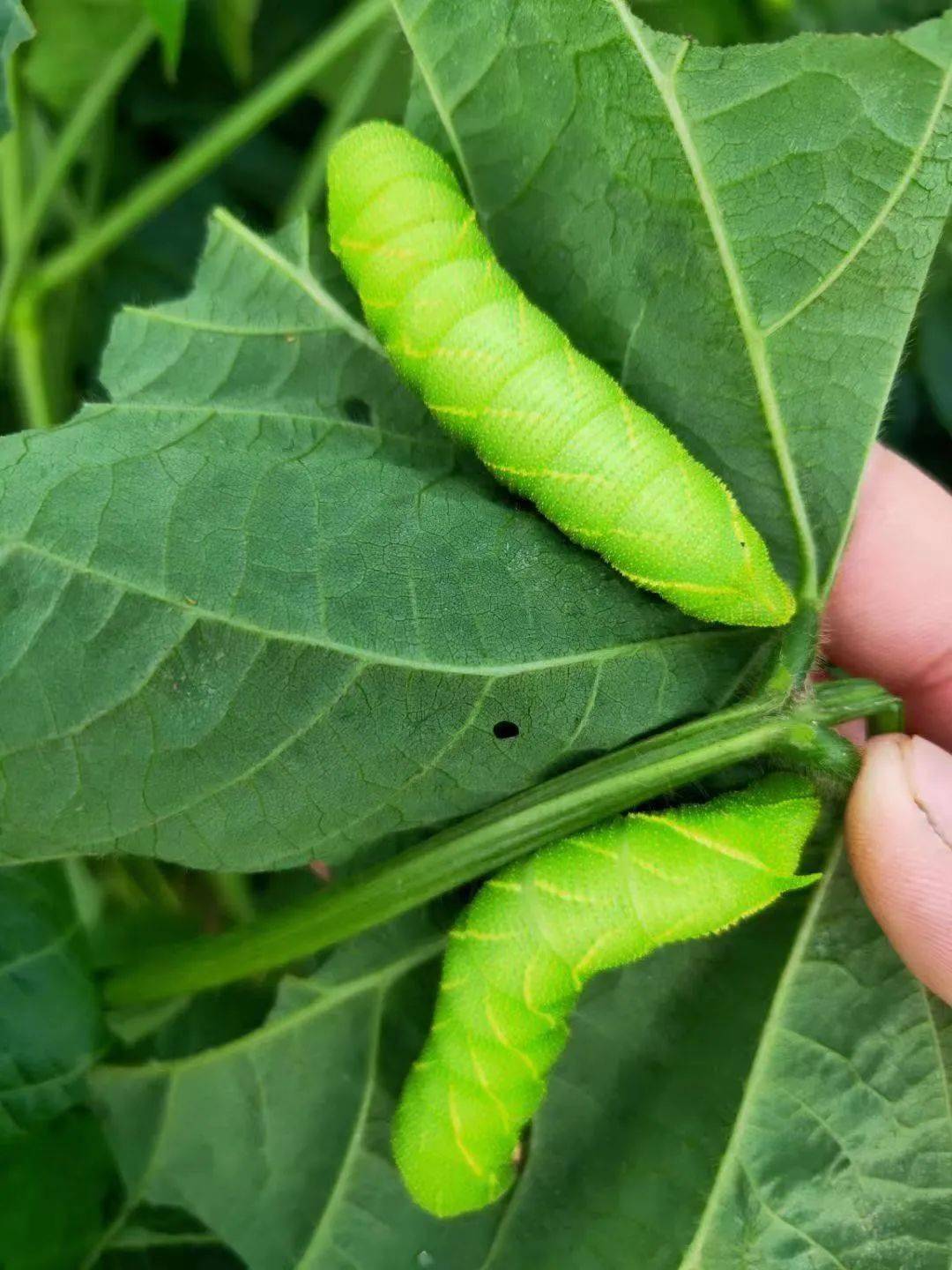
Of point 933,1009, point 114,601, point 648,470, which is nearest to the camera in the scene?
point 114,601

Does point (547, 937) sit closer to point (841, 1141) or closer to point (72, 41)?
point (841, 1141)

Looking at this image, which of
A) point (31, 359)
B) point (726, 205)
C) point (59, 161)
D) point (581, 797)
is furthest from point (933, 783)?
point (59, 161)

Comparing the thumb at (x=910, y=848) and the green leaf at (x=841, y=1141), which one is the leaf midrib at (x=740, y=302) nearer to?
the thumb at (x=910, y=848)

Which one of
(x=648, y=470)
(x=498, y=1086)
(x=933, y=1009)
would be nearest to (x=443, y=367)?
(x=648, y=470)

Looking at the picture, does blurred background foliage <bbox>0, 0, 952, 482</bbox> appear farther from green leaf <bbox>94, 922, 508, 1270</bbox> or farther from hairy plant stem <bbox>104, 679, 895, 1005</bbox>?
green leaf <bbox>94, 922, 508, 1270</bbox>

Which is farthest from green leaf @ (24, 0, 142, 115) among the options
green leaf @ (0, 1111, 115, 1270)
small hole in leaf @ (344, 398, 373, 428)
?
A: green leaf @ (0, 1111, 115, 1270)

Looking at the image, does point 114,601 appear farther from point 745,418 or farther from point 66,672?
point 745,418

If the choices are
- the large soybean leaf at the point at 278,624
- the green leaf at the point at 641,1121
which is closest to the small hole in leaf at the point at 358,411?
the large soybean leaf at the point at 278,624
